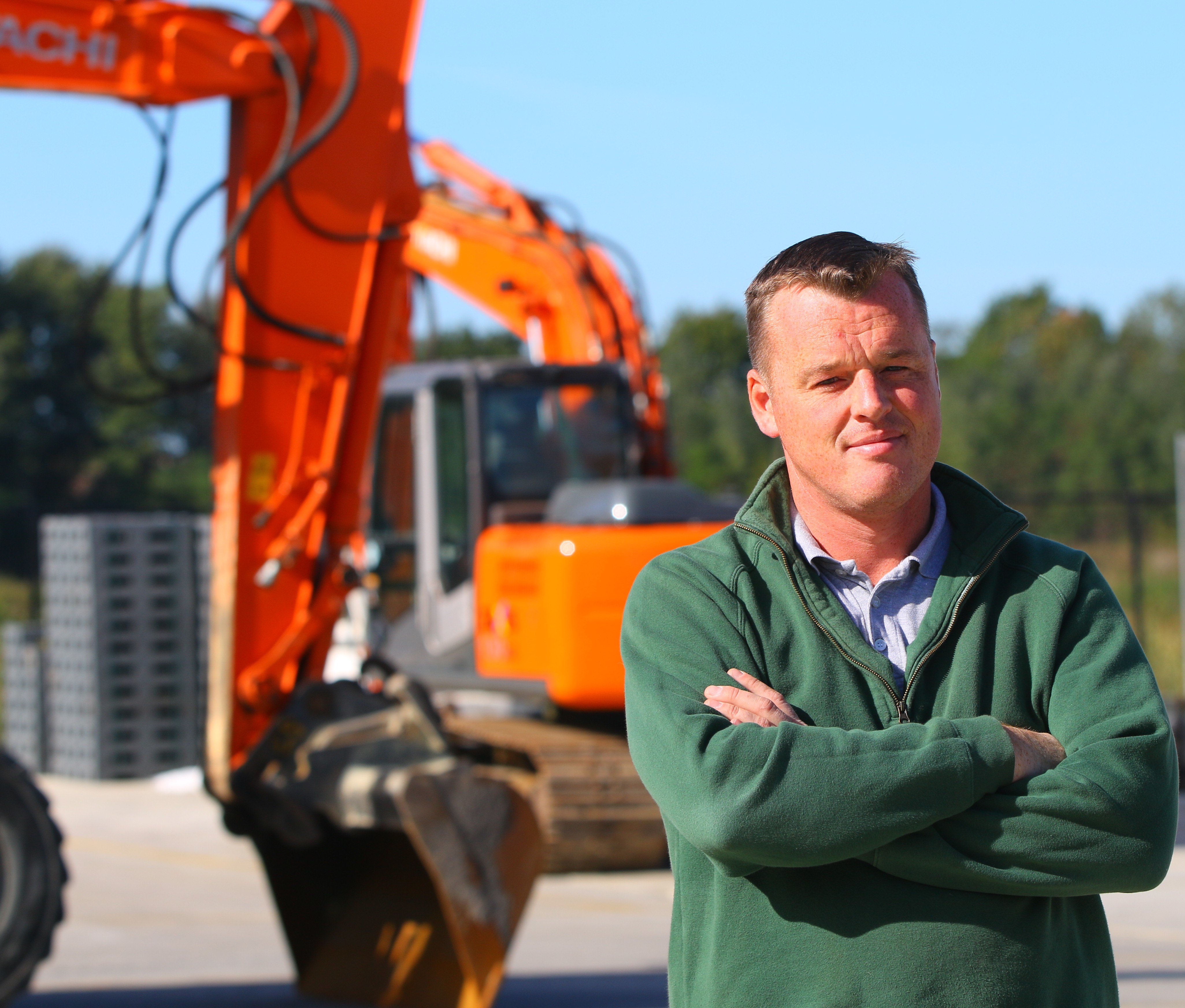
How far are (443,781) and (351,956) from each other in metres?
1.23

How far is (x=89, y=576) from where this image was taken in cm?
1297

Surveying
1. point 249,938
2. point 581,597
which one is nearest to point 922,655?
point 581,597

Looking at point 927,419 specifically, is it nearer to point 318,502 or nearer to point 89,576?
point 318,502

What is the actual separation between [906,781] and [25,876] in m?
4.30

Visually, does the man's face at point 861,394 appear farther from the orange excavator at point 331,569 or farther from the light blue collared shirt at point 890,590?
the orange excavator at point 331,569

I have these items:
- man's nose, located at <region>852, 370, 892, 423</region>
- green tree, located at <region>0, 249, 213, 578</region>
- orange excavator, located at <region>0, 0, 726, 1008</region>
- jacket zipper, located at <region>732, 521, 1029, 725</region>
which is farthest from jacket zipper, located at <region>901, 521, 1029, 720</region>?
green tree, located at <region>0, 249, 213, 578</region>

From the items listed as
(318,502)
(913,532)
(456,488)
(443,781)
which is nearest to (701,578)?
(913,532)

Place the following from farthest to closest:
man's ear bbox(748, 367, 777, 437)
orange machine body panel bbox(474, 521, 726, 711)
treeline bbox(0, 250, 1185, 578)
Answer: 1. treeline bbox(0, 250, 1185, 578)
2. orange machine body panel bbox(474, 521, 726, 711)
3. man's ear bbox(748, 367, 777, 437)

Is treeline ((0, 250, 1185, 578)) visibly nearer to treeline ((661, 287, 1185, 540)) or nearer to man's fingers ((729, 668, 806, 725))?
treeline ((661, 287, 1185, 540))

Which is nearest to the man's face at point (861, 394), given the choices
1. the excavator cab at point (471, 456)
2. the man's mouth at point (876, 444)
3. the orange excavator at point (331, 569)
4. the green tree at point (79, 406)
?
the man's mouth at point (876, 444)

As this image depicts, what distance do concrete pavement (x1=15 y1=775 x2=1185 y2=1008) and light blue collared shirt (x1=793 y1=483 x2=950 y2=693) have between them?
4398mm

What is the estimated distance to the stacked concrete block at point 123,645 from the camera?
1298cm

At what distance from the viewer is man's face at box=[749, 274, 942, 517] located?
1.91 m

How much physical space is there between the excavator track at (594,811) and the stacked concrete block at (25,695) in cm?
721
